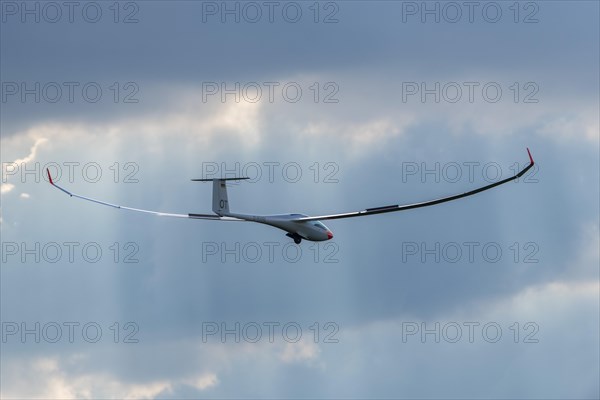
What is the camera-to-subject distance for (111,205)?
16962cm

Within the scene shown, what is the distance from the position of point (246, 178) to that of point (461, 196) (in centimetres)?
2256

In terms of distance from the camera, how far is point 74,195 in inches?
6624

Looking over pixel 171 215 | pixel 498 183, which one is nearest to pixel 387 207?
pixel 498 183

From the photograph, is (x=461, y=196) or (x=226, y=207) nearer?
(x=461, y=196)

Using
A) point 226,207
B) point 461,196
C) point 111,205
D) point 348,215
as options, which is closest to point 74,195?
point 111,205

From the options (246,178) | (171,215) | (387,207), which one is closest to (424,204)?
(387,207)

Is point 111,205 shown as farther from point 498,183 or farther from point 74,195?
point 498,183

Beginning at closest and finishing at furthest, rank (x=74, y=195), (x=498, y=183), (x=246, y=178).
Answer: (x=498, y=183) → (x=246, y=178) → (x=74, y=195)

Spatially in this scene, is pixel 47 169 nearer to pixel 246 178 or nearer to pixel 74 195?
pixel 74 195

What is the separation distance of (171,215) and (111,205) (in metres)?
6.59

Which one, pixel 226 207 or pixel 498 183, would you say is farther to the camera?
pixel 226 207

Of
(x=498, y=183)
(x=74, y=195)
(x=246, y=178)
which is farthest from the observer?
(x=74, y=195)

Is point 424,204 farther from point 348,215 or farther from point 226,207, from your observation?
point 226,207

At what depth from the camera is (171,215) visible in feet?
563
